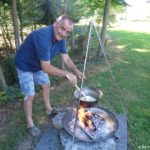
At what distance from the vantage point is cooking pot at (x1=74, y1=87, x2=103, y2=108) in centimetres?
336

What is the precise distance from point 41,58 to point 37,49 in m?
0.13

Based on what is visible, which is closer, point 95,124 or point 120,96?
point 95,124

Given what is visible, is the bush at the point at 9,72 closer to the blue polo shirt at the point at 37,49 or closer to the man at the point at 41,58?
Result: the man at the point at 41,58

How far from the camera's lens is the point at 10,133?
4.27m

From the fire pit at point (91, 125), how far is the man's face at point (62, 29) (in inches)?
45.5

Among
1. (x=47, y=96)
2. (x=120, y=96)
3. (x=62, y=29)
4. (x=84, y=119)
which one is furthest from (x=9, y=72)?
(x=62, y=29)

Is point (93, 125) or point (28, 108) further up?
point (28, 108)

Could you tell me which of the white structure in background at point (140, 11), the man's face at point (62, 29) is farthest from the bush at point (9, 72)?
the white structure in background at point (140, 11)

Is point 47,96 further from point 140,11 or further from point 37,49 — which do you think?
point 140,11

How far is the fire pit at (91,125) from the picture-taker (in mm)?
3674

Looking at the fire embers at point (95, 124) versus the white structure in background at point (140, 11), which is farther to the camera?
the white structure in background at point (140, 11)

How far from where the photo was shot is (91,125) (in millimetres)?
3889

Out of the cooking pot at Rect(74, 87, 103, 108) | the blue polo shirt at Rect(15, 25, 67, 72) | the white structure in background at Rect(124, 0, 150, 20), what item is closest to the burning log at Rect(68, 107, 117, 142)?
the cooking pot at Rect(74, 87, 103, 108)

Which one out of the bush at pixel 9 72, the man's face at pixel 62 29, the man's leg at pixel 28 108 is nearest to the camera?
the man's face at pixel 62 29
